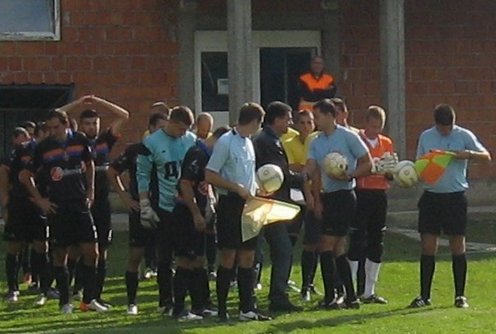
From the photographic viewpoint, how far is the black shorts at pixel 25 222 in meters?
16.1

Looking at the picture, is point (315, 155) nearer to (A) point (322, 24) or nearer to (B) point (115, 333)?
(B) point (115, 333)

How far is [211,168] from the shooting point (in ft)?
43.6

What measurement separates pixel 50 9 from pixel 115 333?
1126 cm

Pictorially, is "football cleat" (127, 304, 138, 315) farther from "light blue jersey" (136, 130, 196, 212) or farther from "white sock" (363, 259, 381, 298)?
"white sock" (363, 259, 381, 298)

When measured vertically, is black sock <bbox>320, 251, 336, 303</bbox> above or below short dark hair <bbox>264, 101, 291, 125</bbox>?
below

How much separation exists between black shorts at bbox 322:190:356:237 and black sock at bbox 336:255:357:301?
34 cm

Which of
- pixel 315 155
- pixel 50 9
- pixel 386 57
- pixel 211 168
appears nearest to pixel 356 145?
pixel 315 155

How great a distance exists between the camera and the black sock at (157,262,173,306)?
1423 cm

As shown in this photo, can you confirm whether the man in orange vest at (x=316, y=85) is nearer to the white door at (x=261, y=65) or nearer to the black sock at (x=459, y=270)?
the white door at (x=261, y=65)

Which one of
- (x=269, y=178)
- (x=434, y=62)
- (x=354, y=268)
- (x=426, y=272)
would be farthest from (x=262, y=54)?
(x=269, y=178)

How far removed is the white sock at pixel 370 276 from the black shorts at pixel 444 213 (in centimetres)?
82

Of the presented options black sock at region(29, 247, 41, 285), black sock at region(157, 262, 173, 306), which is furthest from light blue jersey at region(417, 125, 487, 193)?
black sock at region(29, 247, 41, 285)

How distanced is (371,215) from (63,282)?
3.35m

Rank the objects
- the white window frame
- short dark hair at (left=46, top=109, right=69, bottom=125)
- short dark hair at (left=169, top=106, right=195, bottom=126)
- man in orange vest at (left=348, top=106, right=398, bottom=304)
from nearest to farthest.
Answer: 1. short dark hair at (left=169, top=106, right=195, bottom=126)
2. short dark hair at (left=46, top=109, right=69, bottom=125)
3. man in orange vest at (left=348, top=106, right=398, bottom=304)
4. the white window frame
